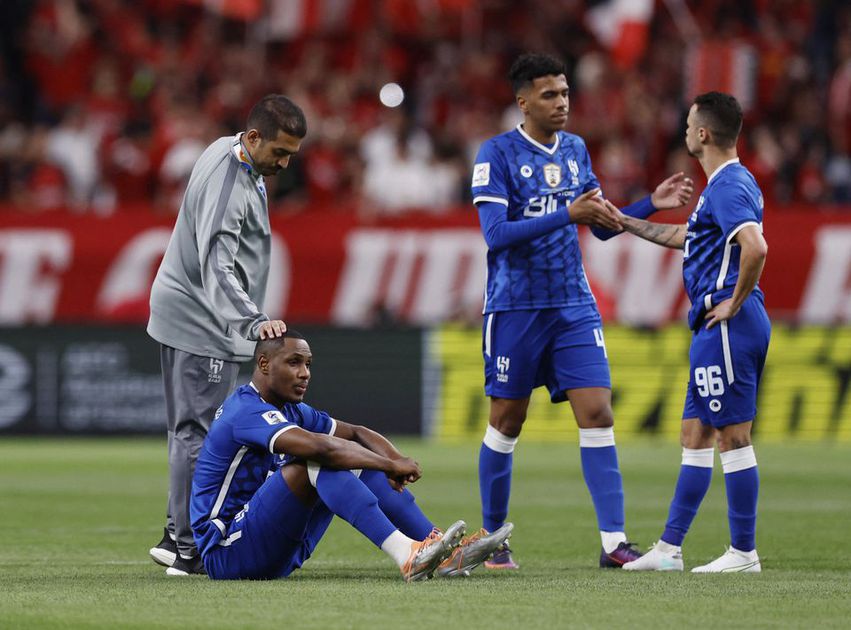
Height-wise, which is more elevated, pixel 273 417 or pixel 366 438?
pixel 273 417

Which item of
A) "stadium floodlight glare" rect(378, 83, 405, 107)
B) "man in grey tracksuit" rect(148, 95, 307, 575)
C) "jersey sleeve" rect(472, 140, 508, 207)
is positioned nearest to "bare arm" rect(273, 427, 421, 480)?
"man in grey tracksuit" rect(148, 95, 307, 575)

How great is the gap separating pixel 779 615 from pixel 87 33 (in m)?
17.7

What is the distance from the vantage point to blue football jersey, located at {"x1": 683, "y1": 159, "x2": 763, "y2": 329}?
7.72 meters

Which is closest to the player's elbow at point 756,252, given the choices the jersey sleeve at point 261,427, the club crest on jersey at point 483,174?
the club crest on jersey at point 483,174

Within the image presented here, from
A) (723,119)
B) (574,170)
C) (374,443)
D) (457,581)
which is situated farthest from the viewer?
(574,170)

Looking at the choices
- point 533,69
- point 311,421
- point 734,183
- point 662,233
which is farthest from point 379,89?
point 311,421

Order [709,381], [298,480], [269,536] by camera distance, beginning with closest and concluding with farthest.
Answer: [298,480], [269,536], [709,381]

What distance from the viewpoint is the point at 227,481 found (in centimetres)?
730

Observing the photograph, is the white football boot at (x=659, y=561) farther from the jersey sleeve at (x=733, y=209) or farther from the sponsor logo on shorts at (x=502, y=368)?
the jersey sleeve at (x=733, y=209)

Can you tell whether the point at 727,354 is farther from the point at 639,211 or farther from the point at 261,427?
the point at 261,427

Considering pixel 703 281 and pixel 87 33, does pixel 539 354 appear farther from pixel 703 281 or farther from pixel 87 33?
pixel 87 33

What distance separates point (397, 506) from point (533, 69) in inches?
97.1

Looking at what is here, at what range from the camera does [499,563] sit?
8.11 metres

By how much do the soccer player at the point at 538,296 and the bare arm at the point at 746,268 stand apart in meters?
0.78
